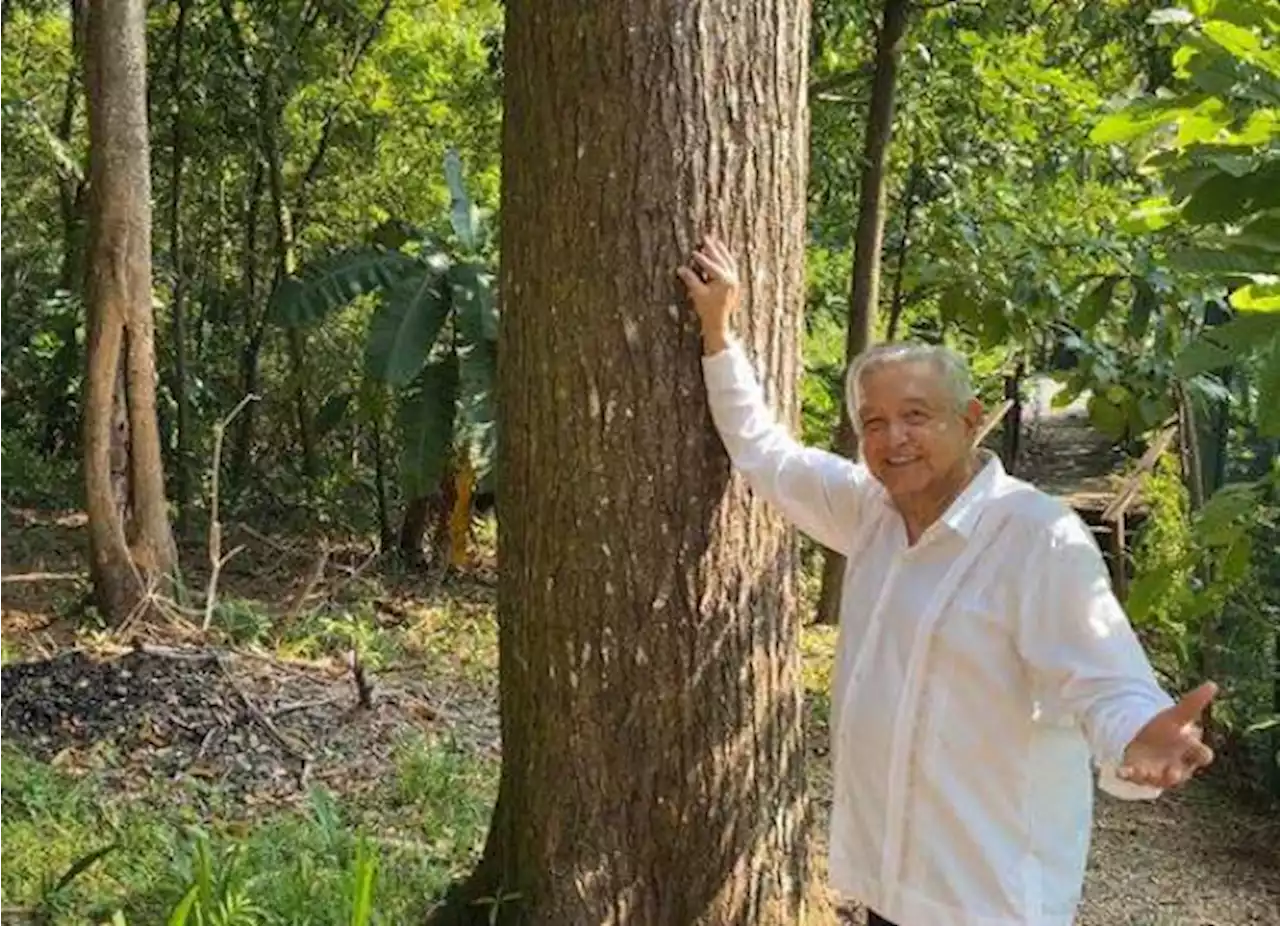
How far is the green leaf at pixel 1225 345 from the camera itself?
6.92ft

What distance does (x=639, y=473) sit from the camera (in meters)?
3.13

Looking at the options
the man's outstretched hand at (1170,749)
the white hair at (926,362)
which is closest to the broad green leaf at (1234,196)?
the white hair at (926,362)

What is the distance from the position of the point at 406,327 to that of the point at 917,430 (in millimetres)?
7176

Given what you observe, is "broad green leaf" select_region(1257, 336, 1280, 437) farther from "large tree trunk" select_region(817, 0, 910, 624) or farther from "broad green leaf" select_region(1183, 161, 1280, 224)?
"large tree trunk" select_region(817, 0, 910, 624)

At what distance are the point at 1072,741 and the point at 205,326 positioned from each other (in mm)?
12158

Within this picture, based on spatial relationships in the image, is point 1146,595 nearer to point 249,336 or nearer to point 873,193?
point 873,193

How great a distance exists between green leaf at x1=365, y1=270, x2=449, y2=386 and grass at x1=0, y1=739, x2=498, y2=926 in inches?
161

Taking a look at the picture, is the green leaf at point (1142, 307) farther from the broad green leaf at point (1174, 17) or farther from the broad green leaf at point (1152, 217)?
the broad green leaf at point (1174, 17)

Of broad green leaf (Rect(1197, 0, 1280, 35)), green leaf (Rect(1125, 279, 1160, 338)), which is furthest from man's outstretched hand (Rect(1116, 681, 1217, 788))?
green leaf (Rect(1125, 279, 1160, 338))

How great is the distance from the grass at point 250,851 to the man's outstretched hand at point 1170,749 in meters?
1.62

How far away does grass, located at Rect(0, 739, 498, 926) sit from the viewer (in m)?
3.87

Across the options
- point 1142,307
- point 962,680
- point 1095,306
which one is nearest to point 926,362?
point 962,680

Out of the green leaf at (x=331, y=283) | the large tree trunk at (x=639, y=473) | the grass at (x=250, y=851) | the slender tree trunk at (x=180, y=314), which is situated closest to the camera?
the large tree trunk at (x=639, y=473)

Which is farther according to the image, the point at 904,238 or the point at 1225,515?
the point at 904,238
